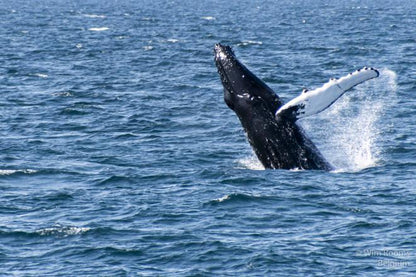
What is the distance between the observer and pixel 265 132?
25766 millimetres

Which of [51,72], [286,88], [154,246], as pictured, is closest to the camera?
[154,246]

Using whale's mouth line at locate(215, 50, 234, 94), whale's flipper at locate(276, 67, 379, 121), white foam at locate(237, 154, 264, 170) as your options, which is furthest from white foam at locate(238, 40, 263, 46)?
whale's flipper at locate(276, 67, 379, 121)

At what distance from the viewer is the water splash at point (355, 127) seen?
29.8 m

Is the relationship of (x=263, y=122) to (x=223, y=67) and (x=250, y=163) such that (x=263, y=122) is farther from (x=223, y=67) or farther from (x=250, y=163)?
(x=250, y=163)

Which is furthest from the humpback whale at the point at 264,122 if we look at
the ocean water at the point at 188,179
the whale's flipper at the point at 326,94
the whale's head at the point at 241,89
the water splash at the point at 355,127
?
the water splash at the point at 355,127

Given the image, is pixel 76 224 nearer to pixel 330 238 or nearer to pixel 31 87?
pixel 330 238

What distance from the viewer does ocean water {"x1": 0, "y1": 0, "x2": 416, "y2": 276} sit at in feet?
69.3

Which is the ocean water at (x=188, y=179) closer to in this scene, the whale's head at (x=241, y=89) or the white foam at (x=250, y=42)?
the whale's head at (x=241, y=89)

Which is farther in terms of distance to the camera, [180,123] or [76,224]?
[180,123]

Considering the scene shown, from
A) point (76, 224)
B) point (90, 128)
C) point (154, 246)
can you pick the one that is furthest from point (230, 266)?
point (90, 128)

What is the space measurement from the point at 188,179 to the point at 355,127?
11025 millimetres

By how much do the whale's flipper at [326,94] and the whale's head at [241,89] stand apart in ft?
5.09

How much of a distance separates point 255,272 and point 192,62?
42481 millimetres

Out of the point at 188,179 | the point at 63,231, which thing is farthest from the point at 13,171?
Result: the point at 63,231
